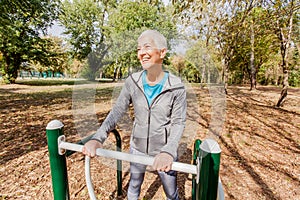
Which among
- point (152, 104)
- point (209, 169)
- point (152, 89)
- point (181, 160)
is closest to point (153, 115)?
point (152, 104)

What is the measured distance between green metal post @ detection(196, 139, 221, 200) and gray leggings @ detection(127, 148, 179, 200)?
0.75 metres

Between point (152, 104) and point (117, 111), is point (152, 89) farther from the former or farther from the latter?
point (117, 111)

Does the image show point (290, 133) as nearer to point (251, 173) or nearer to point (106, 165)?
point (251, 173)

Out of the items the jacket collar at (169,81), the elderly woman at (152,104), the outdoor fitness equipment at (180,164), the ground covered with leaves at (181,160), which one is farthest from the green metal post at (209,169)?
the ground covered with leaves at (181,160)

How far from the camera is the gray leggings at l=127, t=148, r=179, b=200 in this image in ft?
5.24

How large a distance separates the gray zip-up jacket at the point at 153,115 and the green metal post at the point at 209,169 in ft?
1.16

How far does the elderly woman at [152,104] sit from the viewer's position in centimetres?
124

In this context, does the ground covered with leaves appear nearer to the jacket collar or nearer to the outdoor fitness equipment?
the jacket collar

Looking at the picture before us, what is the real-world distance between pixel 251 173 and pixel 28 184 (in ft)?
11.7

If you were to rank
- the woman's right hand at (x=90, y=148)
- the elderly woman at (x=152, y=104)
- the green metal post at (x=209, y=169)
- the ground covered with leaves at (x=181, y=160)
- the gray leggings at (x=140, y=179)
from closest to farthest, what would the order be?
1. the green metal post at (x=209, y=169)
2. the woman's right hand at (x=90, y=148)
3. the elderly woman at (x=152, y=104)
4. the gray leggings at (x=140, y=179)
5. the ground covered with leaves at (x=181, y=160)

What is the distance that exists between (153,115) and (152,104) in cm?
8

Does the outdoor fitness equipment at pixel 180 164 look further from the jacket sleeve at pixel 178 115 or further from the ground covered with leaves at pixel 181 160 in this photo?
the ground covered with leaves at pixel 181 160

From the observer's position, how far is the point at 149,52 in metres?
1.22

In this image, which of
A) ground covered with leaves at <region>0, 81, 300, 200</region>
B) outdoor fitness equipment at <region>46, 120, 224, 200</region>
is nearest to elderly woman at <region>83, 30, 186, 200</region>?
Result: outdoor fitness equipment at <region>46, 120, 224, 200</region>
